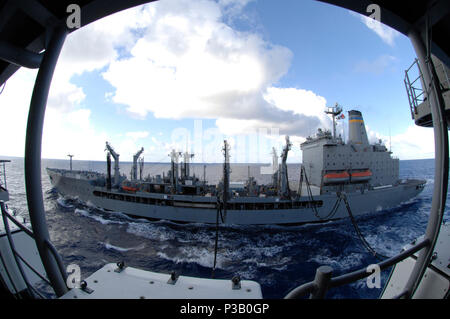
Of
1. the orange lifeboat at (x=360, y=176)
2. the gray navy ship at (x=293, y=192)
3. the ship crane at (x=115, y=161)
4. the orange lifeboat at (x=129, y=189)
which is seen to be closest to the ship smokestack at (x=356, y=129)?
the gray navy ship at (x=293, y=192)

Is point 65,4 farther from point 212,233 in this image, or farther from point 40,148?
point 212,233

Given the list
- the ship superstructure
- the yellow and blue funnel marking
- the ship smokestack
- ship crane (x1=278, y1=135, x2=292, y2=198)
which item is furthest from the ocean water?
the yellow and blue funnel marking

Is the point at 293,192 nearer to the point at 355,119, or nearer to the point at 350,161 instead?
the point at 350,161

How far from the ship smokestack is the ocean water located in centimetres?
793

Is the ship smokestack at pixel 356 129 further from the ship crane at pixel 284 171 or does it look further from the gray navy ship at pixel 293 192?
the ship crane at pixel 284 171

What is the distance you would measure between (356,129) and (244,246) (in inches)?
721

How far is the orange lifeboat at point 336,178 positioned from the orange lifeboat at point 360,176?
0.65 meters

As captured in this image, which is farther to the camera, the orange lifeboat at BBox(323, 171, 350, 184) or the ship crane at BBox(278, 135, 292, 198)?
the orange lifeboat at BBox(323, 171, 350, 184)

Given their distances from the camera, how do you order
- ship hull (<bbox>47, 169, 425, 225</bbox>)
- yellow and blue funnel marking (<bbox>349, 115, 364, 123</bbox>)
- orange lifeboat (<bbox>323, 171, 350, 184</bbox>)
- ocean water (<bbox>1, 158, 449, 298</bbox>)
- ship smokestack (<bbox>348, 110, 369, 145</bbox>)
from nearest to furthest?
ocean water (<bbox>1, 158, 449, 298</bbox>) → ship hull (<bbox>47, 169, 425, 225</bbox>) → orange lifeboat (<bbox>323, 171, 350, 184</bbox>) → ship smokestack (<bbox>348, 110, 369, 145</bbox>) → yellow and blue funnel marking (<bbox>349, 115, 364, 123</bbox>)

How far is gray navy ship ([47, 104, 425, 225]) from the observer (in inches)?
639

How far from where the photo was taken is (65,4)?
1772 mm

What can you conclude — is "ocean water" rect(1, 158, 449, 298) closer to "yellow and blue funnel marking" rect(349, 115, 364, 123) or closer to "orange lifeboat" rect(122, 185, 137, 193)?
"orange lifeboat" rect(122, 185, 137, 193)

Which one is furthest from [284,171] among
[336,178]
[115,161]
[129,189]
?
[115,161]

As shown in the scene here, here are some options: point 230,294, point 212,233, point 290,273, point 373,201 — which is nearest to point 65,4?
point 230,294
